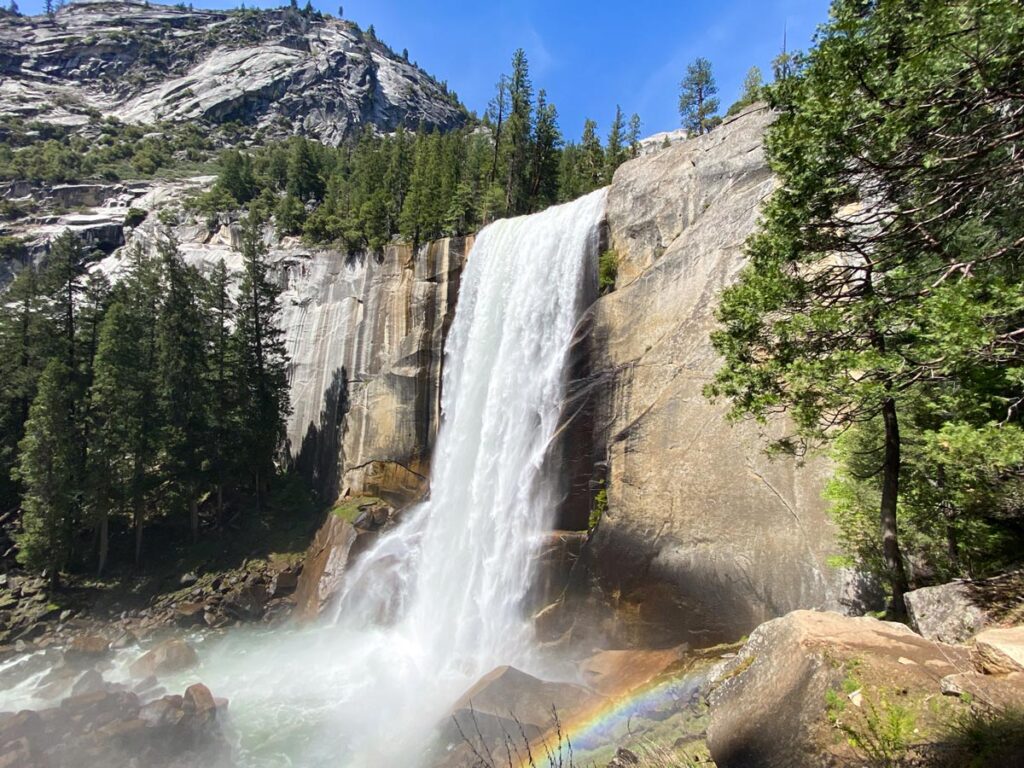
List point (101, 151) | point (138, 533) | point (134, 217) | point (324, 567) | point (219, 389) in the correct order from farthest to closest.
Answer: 1. point (101, 151)
2. point (134, 217)
3. point (219, 389)
4. point (138, 533)
5. point (324, 567)

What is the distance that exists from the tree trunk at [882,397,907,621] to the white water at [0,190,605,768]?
34.4 ft

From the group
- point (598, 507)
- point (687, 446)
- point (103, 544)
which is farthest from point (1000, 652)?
point (103, 544)

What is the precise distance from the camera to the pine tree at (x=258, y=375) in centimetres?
3066

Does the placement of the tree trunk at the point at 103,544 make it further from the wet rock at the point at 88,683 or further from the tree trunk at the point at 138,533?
the wet rock at the point at 88,683

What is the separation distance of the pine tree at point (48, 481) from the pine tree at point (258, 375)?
8.10m

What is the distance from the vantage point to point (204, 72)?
422ft

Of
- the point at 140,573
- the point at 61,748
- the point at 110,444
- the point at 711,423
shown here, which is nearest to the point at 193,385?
the point at 110,444

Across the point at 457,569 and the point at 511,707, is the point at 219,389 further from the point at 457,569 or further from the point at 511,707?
the point at 511,707

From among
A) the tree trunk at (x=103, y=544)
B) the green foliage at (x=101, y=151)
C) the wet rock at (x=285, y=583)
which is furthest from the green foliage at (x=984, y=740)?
the green foliage at (x=101, y=151)

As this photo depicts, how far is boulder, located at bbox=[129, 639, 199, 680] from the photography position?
61.1 feet

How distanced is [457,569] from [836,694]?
631 inches

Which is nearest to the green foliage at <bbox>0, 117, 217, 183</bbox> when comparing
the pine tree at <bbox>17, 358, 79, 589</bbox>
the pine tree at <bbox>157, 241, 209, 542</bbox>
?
the pine tree at <bbox>157, 241, 209, 542</bbox>

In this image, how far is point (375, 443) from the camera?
27953 millimetres

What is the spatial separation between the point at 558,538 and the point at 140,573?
77.8 ft
